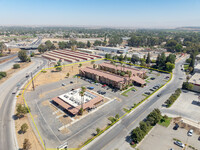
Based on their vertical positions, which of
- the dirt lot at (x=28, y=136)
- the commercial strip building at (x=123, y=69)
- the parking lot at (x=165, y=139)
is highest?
the commercial strip building at (x=123, y=69)

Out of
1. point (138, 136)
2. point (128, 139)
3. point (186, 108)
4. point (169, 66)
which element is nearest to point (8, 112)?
point (128, 139)

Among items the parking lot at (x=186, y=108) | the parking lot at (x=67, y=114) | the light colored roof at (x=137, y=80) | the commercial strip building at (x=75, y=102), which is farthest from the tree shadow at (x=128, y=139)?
the light colored roof at (x=137, y=80)

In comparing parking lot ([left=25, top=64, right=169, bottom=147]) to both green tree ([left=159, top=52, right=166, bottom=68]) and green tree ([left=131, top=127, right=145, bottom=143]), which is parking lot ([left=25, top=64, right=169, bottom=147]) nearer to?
green tree ([left=131, top=127, right=145, bottom=143])

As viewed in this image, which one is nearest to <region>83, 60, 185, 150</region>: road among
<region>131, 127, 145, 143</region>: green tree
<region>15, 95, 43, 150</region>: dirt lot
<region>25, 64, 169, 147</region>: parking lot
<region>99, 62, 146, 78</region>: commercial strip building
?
<region>131, 127, 145, 143</region>: green tree

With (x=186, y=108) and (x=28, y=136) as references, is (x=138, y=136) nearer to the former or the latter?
(x=186, y=108)

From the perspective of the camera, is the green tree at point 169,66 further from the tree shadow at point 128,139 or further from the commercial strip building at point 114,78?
the tree shadow at point 128,139

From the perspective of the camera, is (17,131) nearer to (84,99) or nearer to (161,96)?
(84,99)

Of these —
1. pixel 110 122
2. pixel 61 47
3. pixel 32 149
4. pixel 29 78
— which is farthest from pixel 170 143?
pixel 61 47
